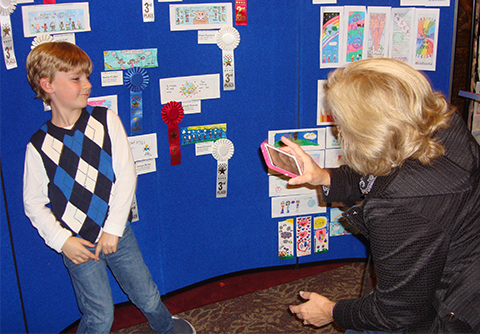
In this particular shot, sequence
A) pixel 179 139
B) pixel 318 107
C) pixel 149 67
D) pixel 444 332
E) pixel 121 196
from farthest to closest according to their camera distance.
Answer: pixel 318 107 → pixel 179 139 → pixel 149 67 → pixel 121 196 → pixel 444 332

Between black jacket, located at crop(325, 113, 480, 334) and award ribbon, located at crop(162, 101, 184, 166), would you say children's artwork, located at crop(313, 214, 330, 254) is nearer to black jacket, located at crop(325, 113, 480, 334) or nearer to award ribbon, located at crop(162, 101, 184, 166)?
award ribbon, located at crop(162, 101, 184, 166)

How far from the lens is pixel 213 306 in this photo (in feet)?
8.24

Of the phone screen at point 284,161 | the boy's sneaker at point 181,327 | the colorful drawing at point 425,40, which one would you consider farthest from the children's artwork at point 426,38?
the boy's sneaker at point 181,327

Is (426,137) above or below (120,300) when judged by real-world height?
above

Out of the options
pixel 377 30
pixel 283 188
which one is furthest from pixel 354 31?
pixel 283 188

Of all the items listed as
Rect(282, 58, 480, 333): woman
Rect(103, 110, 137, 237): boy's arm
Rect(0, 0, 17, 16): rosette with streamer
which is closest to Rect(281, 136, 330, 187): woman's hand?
Rect(282, 58, 480, 333): woman

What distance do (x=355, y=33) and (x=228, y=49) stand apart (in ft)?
2.70

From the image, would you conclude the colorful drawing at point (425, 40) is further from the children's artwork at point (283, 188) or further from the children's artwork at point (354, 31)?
the children's artwork at point (283, 188)

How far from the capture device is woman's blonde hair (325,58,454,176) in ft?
3.87

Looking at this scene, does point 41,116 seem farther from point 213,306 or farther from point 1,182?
point 213,306

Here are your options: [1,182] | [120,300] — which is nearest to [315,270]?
[120,300]

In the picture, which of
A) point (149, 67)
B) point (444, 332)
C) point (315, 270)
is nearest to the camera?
point (444, 332)

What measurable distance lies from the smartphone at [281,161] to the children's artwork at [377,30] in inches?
48.1

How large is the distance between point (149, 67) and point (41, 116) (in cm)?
60
